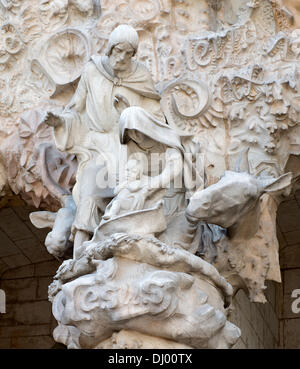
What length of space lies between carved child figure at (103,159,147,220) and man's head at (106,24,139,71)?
Answer: 509mm

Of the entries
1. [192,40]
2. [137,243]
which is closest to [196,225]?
[137,243]

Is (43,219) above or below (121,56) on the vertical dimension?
below

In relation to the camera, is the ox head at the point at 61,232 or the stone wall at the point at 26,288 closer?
the ox head at the point at 61,232

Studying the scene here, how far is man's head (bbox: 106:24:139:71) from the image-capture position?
5883 mm

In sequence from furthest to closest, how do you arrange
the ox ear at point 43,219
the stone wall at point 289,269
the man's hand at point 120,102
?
the stone wall at point 289,269 < the ox ear at point 43,219 < the man's hand at point 120,102

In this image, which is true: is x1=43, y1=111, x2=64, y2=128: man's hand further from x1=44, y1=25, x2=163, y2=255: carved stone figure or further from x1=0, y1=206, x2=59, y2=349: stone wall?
x1=0, y1=206, x2=59, y2=349: stone wall

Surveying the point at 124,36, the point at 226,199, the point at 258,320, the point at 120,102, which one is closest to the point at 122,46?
the point at 124,36

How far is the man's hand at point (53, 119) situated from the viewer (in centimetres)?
592

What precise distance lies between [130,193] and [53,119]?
60 cm

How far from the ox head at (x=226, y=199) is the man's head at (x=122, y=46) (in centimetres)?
74

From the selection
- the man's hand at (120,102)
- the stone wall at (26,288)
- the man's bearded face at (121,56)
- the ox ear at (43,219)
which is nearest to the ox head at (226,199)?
the man's hand at (120,102)

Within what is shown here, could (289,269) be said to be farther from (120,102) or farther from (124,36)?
(124,36)

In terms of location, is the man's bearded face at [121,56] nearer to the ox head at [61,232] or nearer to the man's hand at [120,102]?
the man's hand at [120,102]

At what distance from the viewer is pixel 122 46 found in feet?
19.4
